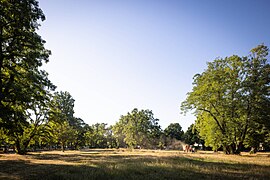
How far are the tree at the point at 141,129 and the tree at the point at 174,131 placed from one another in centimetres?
3565

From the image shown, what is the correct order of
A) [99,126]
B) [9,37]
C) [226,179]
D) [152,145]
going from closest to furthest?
[226,179]
[9,37]
[152,145]
[99,126]

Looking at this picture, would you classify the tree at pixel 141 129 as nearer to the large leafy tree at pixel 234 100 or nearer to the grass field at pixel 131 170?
the large leafy tree at pixel 234 100

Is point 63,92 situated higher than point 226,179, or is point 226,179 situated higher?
point 63,92

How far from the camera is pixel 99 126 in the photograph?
383 feet

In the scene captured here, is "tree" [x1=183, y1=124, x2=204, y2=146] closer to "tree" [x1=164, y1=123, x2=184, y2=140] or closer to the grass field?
"tree" [x1=164, y1=123, x2=184, y2=140]

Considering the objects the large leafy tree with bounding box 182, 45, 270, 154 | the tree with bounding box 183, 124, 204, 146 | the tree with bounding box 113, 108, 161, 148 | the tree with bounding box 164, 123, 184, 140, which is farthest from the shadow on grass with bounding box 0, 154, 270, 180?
the tree with bounding box 164, 123, 184, 140

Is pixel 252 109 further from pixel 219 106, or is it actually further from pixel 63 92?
A: pixel 63 92

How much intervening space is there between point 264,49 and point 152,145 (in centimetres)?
5967

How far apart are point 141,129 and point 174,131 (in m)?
48.4

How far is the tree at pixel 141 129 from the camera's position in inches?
3233

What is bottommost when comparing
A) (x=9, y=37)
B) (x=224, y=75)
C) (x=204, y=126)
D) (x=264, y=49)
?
(x=204, y=126)

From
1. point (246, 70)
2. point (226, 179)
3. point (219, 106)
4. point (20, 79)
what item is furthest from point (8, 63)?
point (246, 70)

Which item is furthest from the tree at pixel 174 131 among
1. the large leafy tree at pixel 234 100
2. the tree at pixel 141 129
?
the large leafy tree at pixel 234 100

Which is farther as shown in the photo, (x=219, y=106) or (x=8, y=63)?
(x=219, y=106)
